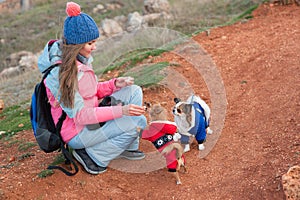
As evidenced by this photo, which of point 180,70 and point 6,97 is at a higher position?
point 180,70

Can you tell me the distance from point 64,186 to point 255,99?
240 centimetres

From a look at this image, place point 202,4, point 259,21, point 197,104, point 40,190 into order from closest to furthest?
point 40,190, point 197,104, point 259,21, point 202,4

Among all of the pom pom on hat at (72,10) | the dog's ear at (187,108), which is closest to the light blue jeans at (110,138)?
the dog's ear at (187,108)

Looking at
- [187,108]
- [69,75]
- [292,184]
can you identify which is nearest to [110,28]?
[187,108]

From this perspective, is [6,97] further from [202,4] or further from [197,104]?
[202,4]

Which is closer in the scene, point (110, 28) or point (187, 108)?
point (187, 108)

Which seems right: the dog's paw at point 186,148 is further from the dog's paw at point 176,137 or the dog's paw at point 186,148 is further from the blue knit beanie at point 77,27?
the blue knit beanie at point 77,27

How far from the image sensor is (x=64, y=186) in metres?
3.67

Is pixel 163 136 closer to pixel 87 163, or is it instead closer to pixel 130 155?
pixel 130 155

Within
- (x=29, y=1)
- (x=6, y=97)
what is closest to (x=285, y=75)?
(x=6, y=97)

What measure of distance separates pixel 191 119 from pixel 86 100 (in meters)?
0.96

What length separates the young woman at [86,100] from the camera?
11.2 ft

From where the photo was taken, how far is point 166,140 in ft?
11.7

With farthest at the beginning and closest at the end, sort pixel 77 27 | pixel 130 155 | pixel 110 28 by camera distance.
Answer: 1. pixel 110 28
2. pixel 130 155
3. pixel 77 27
